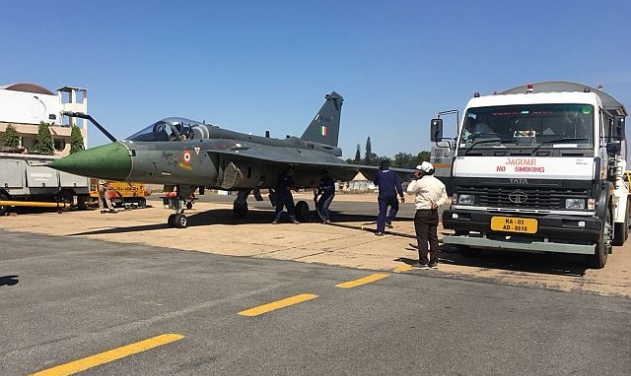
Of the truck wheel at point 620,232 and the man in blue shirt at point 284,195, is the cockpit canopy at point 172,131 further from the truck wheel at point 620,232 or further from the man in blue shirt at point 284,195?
the truck wheel at point 620,232

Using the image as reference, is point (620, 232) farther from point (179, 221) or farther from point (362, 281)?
point (179, 221)

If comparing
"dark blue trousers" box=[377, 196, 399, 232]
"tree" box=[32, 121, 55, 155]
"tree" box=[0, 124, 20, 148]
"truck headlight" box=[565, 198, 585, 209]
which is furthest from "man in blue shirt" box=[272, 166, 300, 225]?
"tree" box=[0, 124, 20, 148]

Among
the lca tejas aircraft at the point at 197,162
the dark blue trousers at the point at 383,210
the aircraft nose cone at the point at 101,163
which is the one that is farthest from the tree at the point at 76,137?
the dark blue trousers at the point at 383,210

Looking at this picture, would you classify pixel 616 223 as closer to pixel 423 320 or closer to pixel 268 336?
pixel 423 320

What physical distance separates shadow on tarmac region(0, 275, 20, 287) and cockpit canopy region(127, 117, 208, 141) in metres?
6.33

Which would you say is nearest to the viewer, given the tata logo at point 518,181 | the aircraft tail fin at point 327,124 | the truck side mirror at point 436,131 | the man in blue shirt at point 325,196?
the tata logo at point 518,181

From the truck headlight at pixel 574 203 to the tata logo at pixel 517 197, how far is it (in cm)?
58

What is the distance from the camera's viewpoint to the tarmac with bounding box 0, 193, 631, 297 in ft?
25.2

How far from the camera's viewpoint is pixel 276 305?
5633 millimetres

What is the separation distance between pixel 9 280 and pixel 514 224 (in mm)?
7328

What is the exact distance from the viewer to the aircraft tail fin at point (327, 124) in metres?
21.5

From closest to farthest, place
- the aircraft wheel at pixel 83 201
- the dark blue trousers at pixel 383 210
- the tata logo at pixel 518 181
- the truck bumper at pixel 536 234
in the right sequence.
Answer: the truck bumper at pixel 536 234, the tata logo at pixel 518 181, the dark blue trousers at pixel 383 210, the aircraft wheel at pixel 83 201

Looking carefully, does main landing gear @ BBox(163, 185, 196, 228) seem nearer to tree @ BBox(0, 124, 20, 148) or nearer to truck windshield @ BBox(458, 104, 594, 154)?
truck windshield @ BBox(458, 104, 594, 154)

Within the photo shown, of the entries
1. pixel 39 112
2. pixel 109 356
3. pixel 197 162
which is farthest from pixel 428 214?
pixel 39 112
